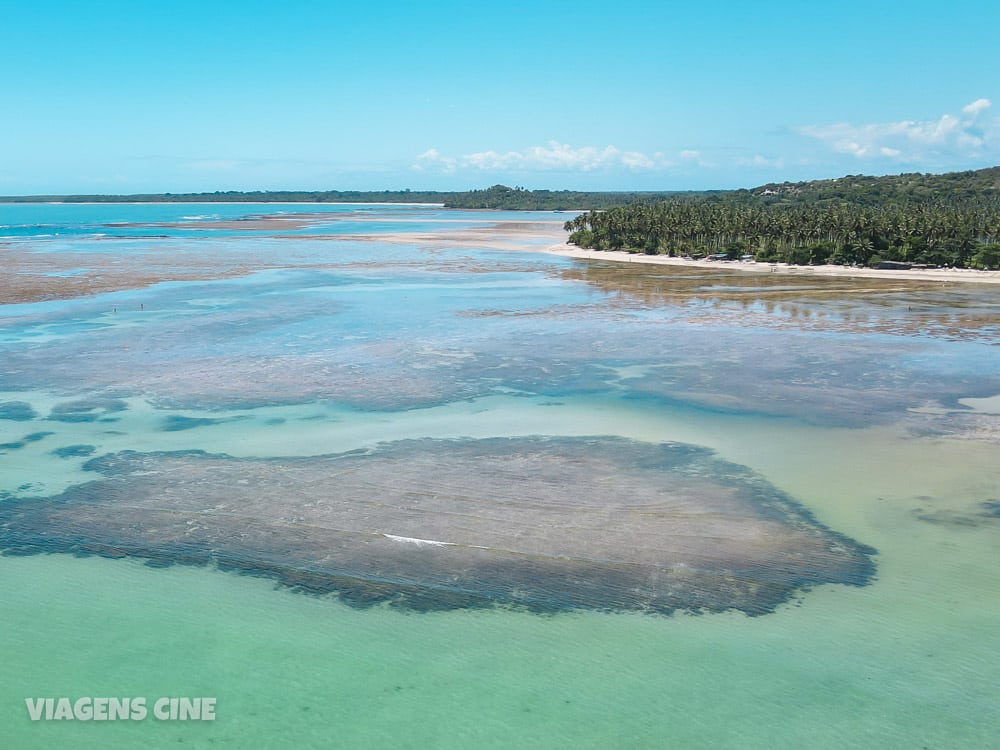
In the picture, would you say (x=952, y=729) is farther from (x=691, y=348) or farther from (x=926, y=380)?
(x=691, y=348)

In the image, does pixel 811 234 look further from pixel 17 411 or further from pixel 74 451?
pixel 74 451

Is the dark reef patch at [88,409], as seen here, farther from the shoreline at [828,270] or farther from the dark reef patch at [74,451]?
the shoreline at [828,270]

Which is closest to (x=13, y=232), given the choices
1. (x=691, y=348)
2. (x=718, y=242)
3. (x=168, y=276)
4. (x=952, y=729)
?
(x=168, y=276)

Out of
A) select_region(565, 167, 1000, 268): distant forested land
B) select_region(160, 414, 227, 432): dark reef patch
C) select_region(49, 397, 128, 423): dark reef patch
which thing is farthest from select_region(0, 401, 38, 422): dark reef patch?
select_region(565, 167, 1000, 268): distant forested land

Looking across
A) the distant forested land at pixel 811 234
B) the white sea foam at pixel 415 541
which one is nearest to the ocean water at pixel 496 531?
the white sea foam at pixel 415 541

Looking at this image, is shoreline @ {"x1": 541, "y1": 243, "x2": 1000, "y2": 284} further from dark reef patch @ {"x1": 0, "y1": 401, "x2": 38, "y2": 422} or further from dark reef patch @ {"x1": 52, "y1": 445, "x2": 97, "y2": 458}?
dark reef patch @ {"x1": 52, "y1": 445, "x2": 97, "y2": 458}
